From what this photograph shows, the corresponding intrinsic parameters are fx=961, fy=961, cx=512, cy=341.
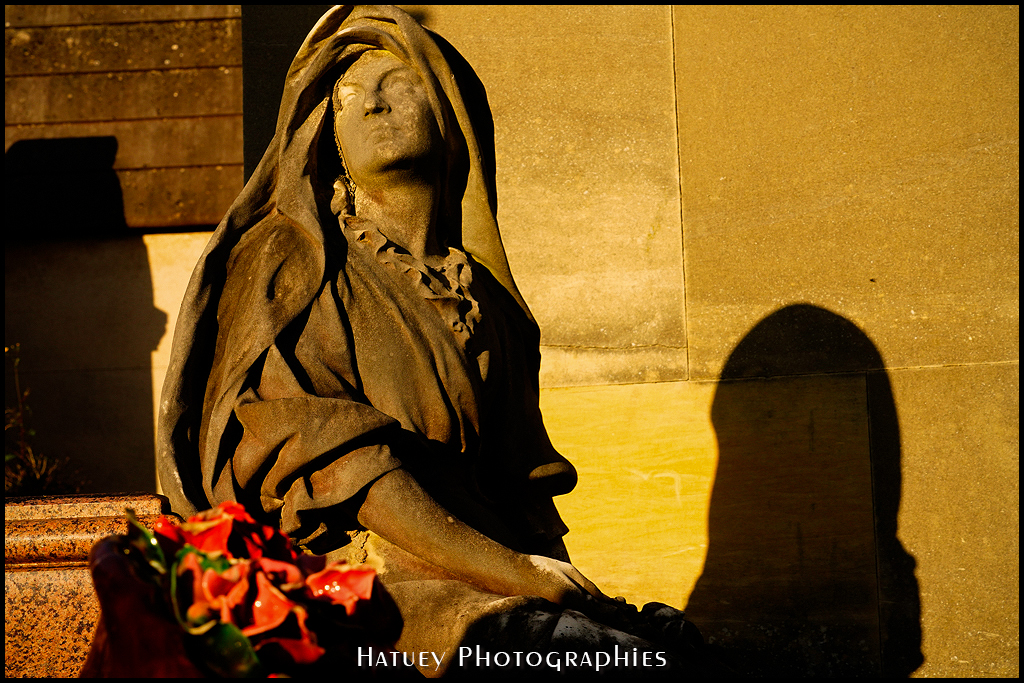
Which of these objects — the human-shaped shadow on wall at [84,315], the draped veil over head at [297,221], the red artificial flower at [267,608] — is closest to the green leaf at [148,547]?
the red artificial flower at [267,608]

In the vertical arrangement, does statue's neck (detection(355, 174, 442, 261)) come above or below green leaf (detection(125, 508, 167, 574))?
above

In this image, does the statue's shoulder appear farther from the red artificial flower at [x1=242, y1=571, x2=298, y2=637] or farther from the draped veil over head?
the red artificial flower at [x1=242, y1=571, x2=298, y2=637]

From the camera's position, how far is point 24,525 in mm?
1915

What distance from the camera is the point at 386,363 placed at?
1973mm

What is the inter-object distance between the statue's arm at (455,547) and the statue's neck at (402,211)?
61cm

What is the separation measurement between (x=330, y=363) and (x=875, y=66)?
11.4ft

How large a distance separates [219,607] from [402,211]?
4.45 ft

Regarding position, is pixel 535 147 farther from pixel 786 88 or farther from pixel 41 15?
pixel 41 15

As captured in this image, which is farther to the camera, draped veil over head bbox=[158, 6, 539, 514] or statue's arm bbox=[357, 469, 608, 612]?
draped veil over head bbox=[158, 6, 539, 514]

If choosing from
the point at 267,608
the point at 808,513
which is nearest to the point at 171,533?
the point at 267,608

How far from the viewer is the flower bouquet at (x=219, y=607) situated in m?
0.94

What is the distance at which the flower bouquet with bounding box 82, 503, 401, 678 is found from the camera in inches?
37.1

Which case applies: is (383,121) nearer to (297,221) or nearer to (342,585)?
(297,221)

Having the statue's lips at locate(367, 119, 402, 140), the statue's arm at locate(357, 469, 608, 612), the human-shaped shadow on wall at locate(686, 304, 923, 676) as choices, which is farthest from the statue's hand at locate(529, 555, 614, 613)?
the human-shaped shadow on wall at locate(686, 304, 923, 676)
